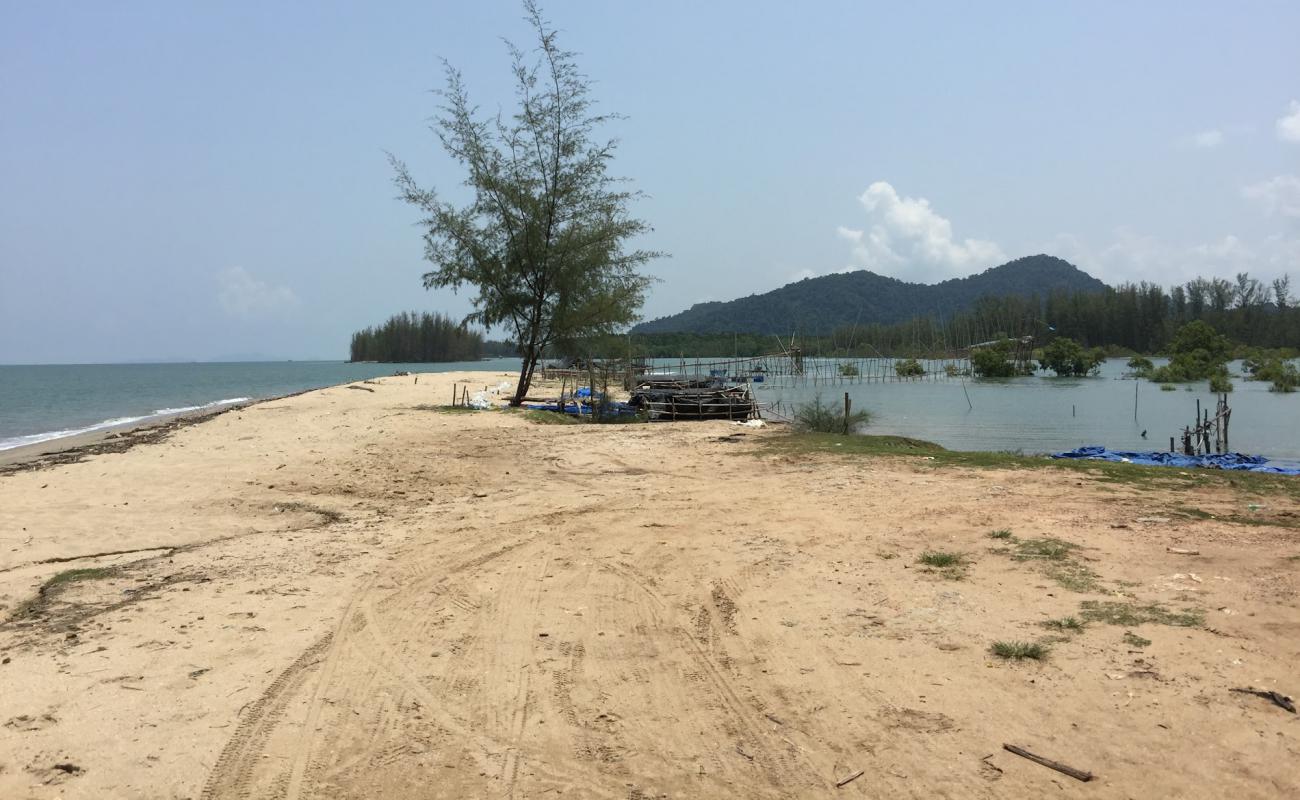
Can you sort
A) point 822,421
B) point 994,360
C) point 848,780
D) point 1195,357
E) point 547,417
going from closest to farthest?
point 848,780, point 822,421, point 547,417, point 1195,357, point 994,360

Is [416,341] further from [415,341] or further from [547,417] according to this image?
[547,417]

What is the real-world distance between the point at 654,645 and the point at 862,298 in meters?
152

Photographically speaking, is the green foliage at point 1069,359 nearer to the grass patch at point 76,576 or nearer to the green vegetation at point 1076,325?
the green vegetation at point 1076,325

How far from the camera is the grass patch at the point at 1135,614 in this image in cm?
429

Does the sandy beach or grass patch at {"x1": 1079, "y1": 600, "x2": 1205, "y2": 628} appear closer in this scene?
the sandy beach

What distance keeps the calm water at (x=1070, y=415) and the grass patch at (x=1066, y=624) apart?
16374mm

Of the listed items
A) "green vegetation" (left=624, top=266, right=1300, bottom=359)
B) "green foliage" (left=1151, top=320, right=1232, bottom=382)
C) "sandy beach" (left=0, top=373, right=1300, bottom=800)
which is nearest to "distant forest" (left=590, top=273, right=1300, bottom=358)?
"green vegetation" (left=624, top=266, right=1300, bottom=359)

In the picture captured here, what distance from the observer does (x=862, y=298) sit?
150 m

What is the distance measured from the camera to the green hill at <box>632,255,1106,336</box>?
141625mm

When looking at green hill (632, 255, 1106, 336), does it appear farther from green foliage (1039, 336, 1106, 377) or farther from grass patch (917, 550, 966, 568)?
grass patch (917, 550, 966, 568)

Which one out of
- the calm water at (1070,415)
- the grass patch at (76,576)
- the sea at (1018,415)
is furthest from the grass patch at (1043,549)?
the sea at (1018,415)

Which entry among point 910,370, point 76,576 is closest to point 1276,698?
point 76,576

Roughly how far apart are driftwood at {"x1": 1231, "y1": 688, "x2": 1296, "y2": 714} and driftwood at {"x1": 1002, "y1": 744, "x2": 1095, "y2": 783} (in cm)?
114

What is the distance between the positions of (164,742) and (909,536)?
5.29m
